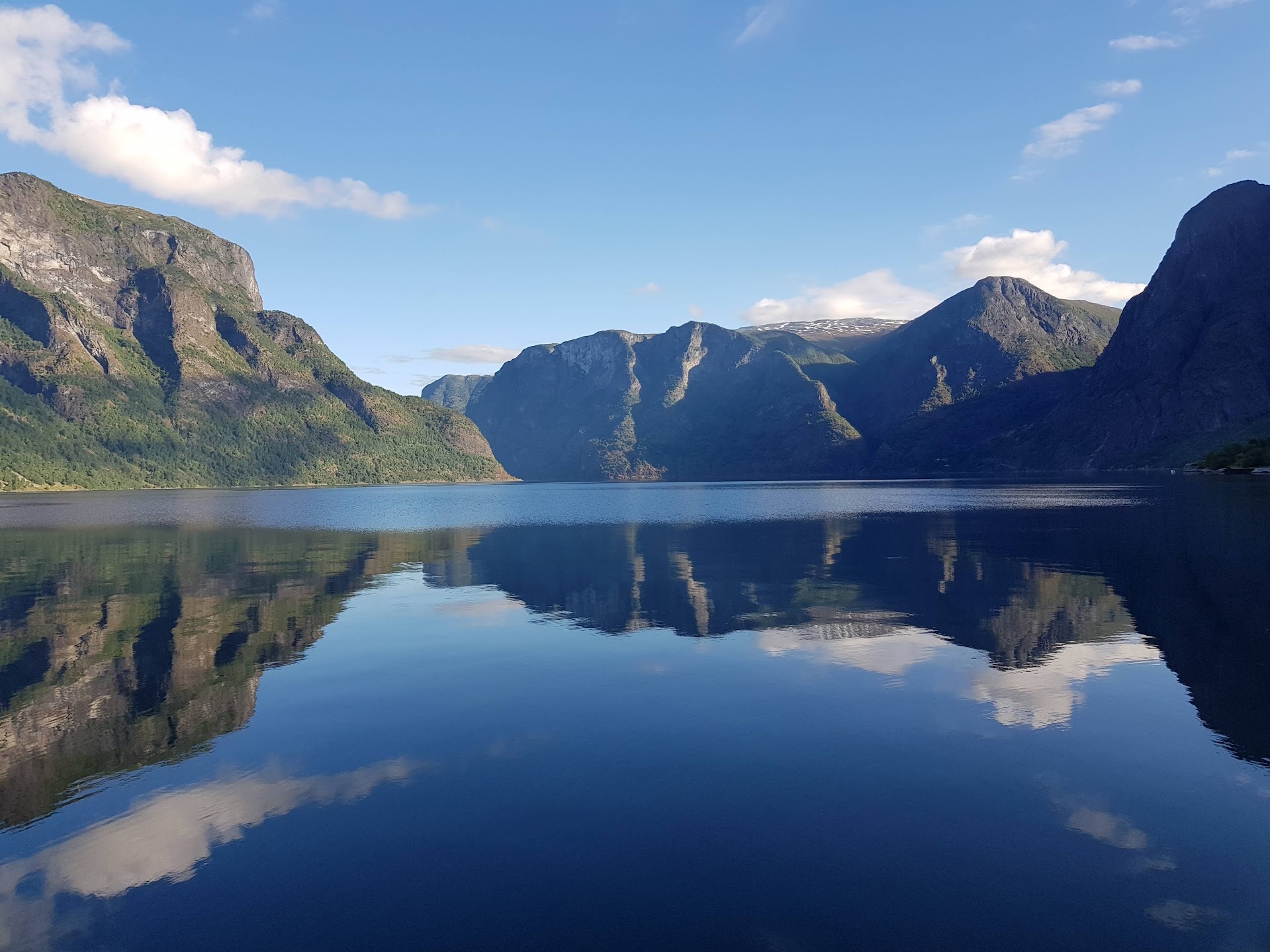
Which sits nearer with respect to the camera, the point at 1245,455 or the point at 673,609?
the point at 673,609

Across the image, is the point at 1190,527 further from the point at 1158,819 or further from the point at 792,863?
the point at 792,863

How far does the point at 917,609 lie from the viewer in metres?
36.4

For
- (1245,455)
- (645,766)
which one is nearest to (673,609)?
(645,766)

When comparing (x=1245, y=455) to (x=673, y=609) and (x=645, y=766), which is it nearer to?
(x=673, y=609)

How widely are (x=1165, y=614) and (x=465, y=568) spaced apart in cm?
4148

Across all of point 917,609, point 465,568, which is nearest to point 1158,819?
point 917,609

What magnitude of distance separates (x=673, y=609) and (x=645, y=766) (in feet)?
68.4

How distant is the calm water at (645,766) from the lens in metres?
11.6

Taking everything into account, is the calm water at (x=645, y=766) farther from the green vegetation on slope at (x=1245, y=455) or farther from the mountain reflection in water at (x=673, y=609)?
the green vegetation on slope at (x=1245, y=455)

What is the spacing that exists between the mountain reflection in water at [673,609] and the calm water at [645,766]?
24 cm

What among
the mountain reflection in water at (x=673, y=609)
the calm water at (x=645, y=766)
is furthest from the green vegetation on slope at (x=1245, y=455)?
the calm water at (x=645, y=766)

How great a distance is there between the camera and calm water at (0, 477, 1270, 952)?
38.1ft

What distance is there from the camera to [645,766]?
57.5 ft

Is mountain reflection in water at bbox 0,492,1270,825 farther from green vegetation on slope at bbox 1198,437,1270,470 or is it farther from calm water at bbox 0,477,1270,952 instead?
green vegetation on slope at bbox 1198,437,1270,470
